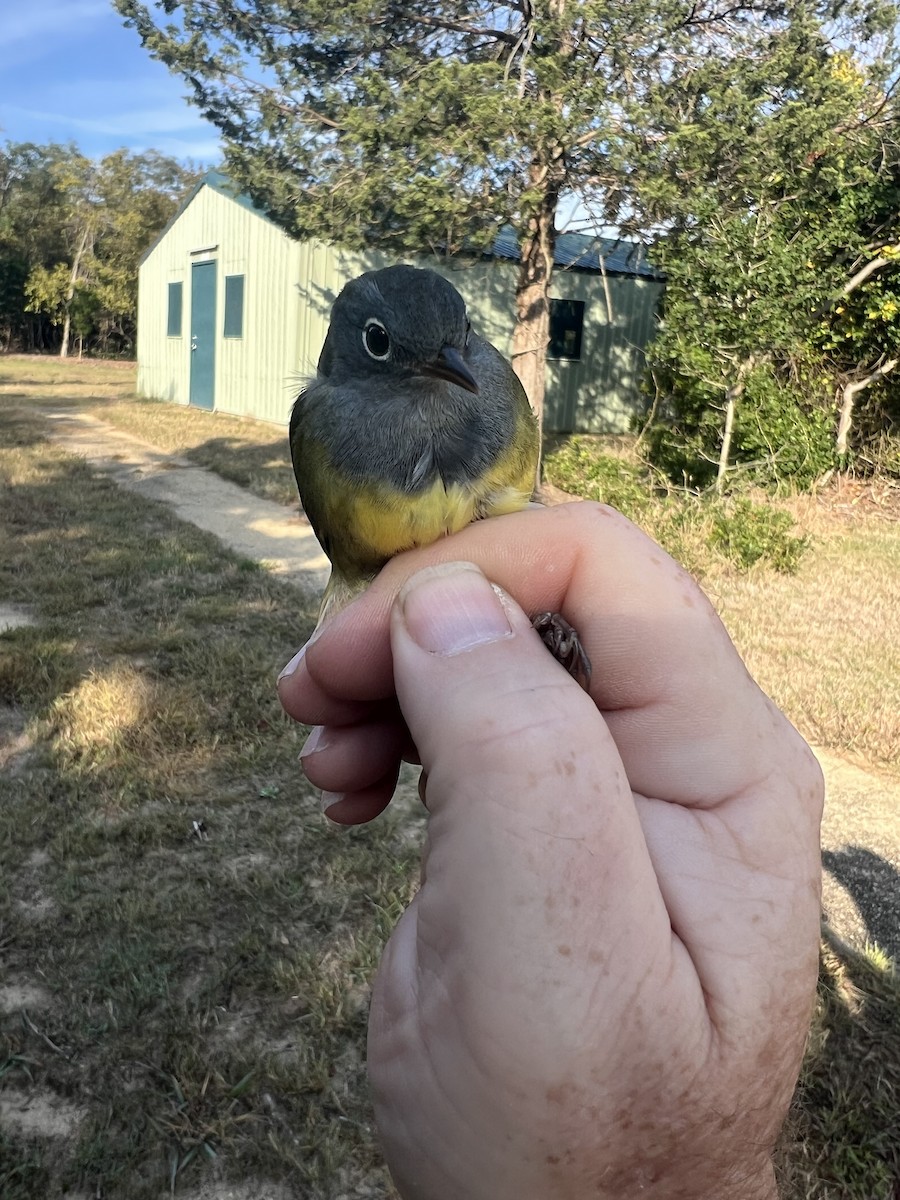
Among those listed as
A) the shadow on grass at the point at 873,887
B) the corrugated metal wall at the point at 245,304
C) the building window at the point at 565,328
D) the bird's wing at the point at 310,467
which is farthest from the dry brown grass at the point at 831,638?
the building window at the point at 565,328

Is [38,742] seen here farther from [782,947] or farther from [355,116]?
[355,116]

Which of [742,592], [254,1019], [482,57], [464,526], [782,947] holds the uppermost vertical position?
[482,57]

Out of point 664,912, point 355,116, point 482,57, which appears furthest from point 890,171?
point 664,912

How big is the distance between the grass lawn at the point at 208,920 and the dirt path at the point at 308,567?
11.2 inches

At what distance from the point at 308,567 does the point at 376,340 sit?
636 centimetres

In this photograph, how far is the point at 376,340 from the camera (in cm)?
239

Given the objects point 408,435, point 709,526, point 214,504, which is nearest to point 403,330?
point 408,435

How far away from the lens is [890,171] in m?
11.7

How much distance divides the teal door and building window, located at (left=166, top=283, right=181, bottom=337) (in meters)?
1.52

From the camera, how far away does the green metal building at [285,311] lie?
64.5ft

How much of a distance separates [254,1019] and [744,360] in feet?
33.6

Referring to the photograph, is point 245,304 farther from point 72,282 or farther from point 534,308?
point 72,282

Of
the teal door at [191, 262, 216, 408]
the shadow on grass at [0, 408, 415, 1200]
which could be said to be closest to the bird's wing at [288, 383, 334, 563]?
the shadow on grass at [0, 408, 415, 1200]

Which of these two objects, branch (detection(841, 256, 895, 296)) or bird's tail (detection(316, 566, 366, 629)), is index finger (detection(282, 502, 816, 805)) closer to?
bird's tail (detection(316, 566, 366, 629))
